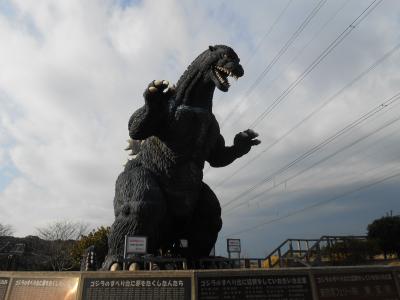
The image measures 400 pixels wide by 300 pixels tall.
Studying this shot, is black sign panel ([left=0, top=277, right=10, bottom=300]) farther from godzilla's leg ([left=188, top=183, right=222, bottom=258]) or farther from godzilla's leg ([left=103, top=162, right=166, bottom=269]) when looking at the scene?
godzilla's leg ([left=188, top=183, right=222, bottom=258])

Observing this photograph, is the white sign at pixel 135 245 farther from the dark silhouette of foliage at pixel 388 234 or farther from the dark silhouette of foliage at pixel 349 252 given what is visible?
the dark silhouette of foliage at pixel 388 234

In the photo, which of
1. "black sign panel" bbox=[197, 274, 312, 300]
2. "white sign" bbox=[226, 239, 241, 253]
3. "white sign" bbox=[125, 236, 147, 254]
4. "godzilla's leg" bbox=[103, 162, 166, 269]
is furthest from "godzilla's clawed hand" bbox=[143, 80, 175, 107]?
"white sign" bbox=[226, 239, 241, 253]

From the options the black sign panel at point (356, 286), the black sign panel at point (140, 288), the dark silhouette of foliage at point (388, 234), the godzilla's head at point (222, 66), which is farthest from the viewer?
the dark silhouette of foliage at point (388, 234)

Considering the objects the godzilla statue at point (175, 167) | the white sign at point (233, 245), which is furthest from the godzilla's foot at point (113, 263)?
the white sign at point (233, 245)

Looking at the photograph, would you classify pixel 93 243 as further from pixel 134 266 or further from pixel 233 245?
pixel 134 266

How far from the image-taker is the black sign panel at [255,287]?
3.30 meters

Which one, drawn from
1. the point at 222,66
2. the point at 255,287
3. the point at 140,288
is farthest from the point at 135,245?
the point at 222,66

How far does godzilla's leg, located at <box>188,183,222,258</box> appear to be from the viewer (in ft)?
16.8

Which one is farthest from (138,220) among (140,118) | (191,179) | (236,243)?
(236,243)

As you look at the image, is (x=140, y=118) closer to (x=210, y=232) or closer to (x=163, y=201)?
(x=163, y=201)

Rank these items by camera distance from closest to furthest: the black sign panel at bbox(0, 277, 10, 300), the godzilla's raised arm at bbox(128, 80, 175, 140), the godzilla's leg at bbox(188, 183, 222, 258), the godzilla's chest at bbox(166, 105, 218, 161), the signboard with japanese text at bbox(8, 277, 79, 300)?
1. the signboard with japanese text at bbox(8, 277, 79, 300)
2. the black sign panel at bbox(0, 277, 10, 300)
3. the godzilla's raised arm at bbox(128, 80, 175, 140)
4. the godzilla's chest at bbox(166, 105, 218, 161)
5. the godzilla's leg at bbox(188, 183, 222, 258)

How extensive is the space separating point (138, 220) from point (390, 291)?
10.3 ft

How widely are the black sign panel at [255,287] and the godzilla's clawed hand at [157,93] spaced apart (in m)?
2.26

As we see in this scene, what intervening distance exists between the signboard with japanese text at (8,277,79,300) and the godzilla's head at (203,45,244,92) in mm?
3194
